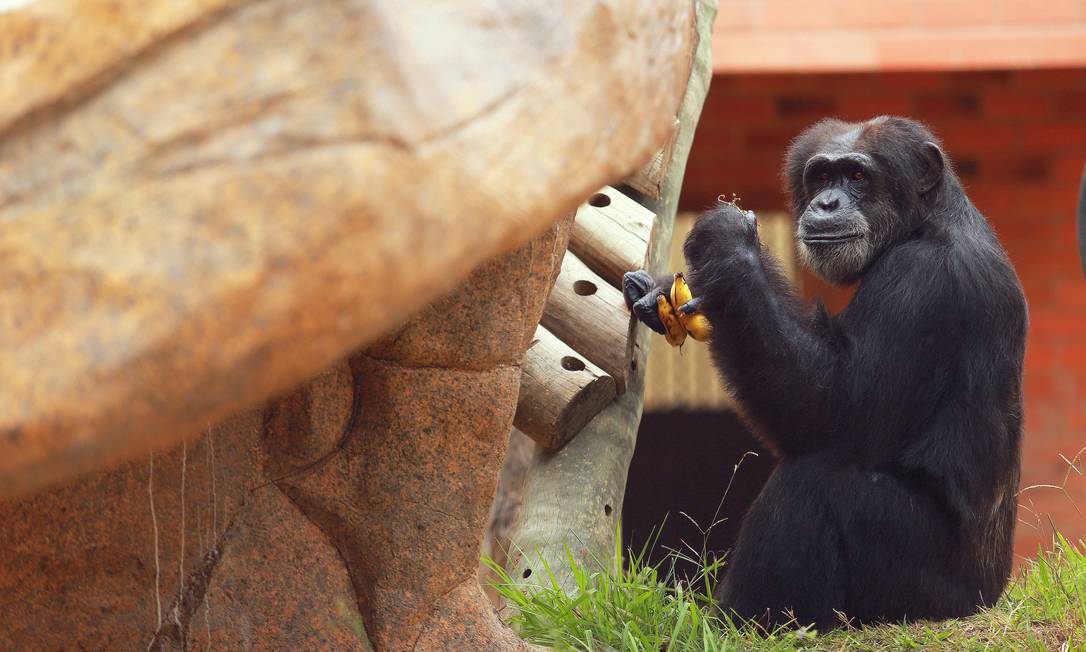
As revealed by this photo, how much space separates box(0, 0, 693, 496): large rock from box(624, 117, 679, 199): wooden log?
3.19 m

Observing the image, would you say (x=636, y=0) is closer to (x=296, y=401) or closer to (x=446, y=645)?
(x=296, y=401)

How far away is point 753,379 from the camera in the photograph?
3.48 meters

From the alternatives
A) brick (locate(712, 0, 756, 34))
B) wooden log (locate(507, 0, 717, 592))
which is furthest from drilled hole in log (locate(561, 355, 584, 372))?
brick (locate(712, 0, 756, 34))

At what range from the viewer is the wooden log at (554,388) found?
421 centimetres

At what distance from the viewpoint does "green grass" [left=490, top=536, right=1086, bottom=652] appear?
320 centimetres

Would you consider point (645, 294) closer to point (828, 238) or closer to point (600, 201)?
point (828, 238)

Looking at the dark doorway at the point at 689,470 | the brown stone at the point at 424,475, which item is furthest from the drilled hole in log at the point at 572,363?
the dark doorway at the point at 689,470

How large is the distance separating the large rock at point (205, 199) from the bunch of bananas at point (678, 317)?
2276 millimetres

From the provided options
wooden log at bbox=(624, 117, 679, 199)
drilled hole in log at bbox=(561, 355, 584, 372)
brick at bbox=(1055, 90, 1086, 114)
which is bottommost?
drilled hole in log at bbox=(561, 355, 584, 372)

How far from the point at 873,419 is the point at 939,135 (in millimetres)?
4114

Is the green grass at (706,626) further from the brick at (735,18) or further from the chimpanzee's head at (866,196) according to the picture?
the brick at (735,18)

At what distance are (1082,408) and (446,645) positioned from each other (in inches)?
212

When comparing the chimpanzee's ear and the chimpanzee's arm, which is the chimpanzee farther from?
the chimpanzee's ear

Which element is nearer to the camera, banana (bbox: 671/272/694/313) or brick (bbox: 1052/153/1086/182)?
banana (bbox: 671/272/694/313)
